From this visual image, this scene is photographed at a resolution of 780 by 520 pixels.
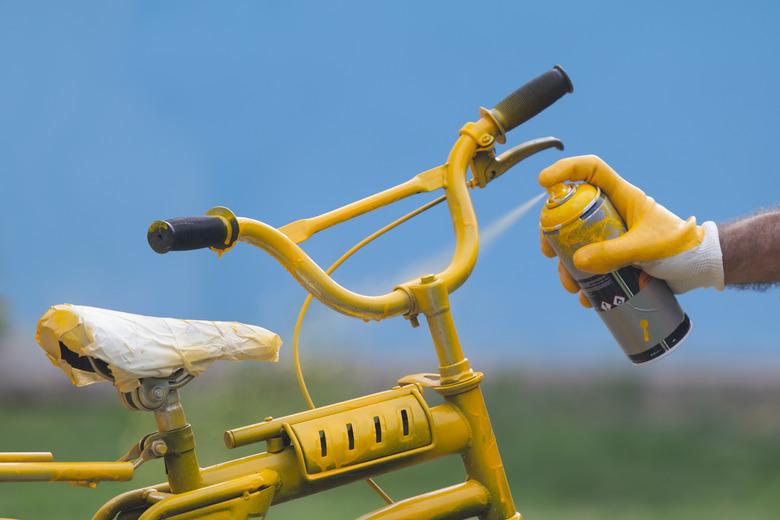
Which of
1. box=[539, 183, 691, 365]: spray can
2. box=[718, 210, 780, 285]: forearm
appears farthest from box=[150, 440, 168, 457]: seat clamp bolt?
box=[718, 210, 780, 285]: forearm

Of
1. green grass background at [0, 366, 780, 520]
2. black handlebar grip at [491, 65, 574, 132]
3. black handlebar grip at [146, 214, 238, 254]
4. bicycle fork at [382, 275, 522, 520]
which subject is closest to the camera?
black handlebar grip at [146, 214, 238, 254]

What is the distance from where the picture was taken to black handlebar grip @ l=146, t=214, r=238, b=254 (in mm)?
979

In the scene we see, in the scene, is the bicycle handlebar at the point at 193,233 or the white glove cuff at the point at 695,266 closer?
the bicycle handlebar at the point at 193,233

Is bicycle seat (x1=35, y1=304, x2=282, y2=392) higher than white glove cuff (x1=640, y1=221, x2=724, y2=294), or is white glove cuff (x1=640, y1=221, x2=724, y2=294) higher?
bicycle seat (x1=35, y1=304, x2=282, y2=392)

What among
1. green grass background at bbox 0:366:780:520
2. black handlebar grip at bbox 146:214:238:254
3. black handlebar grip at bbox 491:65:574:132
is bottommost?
green grass background at bbox 0:366:780:520

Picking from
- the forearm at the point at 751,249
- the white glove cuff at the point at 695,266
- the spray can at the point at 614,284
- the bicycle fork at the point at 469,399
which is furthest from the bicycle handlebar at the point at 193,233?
the forearm at the point at 751,249

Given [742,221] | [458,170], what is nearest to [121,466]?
[458,170]

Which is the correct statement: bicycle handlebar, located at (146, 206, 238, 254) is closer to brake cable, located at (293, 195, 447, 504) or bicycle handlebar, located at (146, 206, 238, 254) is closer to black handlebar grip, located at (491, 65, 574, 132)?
brake cable, located at (293, 195, 447, 504)

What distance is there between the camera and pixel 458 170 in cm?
132

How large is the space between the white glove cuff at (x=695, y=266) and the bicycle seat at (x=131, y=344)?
55 centimetres

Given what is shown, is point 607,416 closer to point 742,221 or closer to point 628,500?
point 628,500

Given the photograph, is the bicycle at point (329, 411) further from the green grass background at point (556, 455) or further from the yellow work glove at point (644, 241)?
the green grass background at point (556, 455)

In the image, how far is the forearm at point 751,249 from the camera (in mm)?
1361

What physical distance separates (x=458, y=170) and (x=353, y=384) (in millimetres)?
1847
